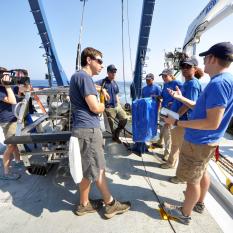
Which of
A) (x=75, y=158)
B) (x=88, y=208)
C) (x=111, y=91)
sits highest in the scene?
(x=111, y=91)

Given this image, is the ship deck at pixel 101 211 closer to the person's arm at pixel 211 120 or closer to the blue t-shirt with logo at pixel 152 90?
the person's arm at pixel 211 120

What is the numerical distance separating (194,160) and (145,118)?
4.39 feet

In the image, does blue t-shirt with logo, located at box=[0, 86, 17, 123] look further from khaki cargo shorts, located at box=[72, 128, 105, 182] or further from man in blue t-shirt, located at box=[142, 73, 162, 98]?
man in blue t-shirt, located at box=[142, 73, 162, 98]

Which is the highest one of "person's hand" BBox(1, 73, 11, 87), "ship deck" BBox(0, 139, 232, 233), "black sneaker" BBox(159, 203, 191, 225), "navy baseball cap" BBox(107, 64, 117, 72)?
"navy baseball cap" BBox(107, 64, 117, 72)

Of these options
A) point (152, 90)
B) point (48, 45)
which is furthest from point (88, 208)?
point (48, 45)

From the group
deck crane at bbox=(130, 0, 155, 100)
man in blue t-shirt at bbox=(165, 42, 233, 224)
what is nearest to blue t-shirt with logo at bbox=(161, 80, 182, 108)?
man in blue t-shirt at bbox=(165, 42, 233, 224)

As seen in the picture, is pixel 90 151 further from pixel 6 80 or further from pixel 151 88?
pixel 151 88

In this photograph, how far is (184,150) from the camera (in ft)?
6.41

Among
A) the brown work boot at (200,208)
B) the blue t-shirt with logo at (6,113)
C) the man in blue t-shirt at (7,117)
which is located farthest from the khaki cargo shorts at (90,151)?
the blue t-shirt with logo at (6,113)

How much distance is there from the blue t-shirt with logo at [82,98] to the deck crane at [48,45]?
6.40 metres

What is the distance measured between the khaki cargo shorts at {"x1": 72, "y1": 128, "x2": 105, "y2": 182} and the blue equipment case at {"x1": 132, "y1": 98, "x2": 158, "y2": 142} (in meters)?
1.30

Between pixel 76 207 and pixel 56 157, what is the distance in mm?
837

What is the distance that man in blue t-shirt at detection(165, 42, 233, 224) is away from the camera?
1543mm

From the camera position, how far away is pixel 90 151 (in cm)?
193
